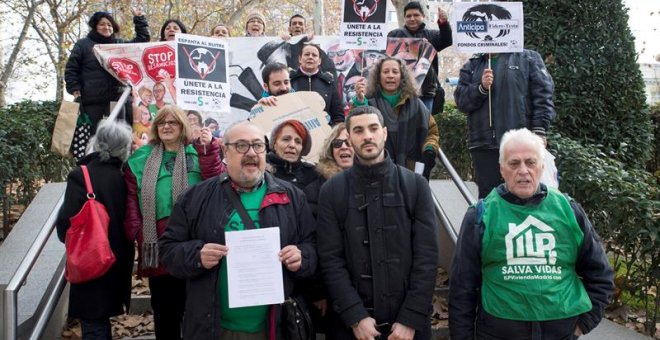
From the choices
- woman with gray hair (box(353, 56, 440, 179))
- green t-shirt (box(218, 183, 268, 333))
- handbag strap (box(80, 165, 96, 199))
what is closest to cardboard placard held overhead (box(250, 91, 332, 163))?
woman with gray hair (box(353, 56, 440, 179))

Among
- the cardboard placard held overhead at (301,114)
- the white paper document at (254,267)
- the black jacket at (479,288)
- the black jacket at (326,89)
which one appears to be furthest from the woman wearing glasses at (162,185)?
the black jacket at (326,89)

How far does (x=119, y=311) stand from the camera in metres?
3.93

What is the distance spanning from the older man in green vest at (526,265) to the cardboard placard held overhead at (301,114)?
7.46 feet

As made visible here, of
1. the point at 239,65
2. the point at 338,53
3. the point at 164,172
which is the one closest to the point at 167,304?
the point at 164,172

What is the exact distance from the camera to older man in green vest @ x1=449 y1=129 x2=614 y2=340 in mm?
3018

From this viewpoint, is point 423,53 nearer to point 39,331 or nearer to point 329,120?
point 329,120

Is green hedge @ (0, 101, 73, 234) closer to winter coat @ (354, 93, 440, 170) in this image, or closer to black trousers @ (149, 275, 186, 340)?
black trousers @ (149, 275, 186, 340)

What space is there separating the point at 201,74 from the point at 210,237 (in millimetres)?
2377

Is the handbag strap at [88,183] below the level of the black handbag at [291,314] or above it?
above

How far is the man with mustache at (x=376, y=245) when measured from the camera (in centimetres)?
324

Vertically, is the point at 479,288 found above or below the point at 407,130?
below

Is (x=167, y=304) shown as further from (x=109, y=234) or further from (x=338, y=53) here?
(x=338, y=53)

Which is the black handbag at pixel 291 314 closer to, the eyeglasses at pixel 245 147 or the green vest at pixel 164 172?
the eyeglasses at pixel 245 147

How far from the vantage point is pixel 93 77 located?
23.5 ft
